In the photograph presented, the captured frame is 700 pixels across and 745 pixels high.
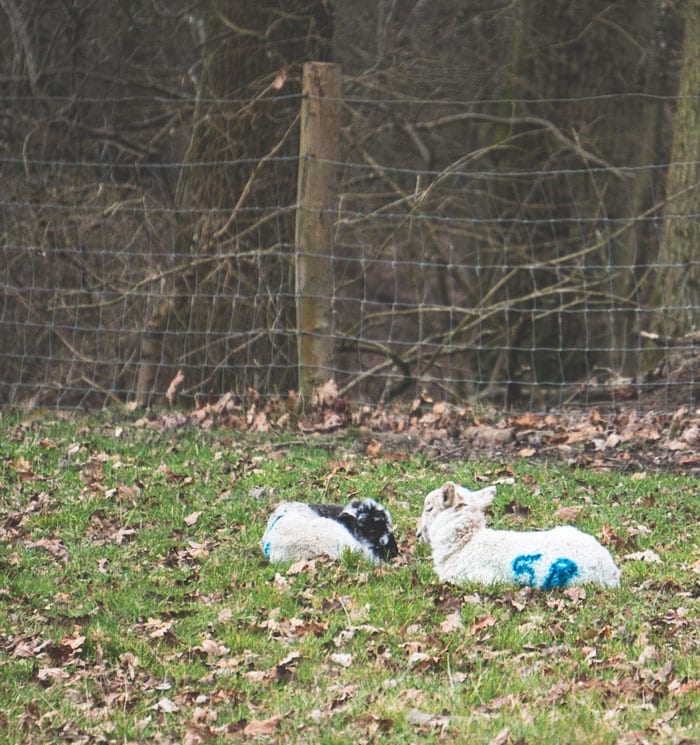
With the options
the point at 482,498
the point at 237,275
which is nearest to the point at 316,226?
the point at 237,275

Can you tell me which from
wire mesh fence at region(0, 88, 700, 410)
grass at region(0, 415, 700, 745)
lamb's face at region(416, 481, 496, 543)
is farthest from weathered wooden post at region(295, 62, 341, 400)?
lamb's face at region(416, 481, 496, 543)

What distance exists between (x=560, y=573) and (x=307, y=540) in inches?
52.3

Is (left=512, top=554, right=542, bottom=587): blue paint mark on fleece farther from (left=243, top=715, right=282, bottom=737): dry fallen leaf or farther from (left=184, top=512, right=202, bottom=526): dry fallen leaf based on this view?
(left=184, top=512, right=202, bottom=526): dry fallen leaf

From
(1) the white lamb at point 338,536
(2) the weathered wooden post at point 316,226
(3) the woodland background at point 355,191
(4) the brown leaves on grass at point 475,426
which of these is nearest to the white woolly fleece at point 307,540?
(1) the white lamb at point 338,536

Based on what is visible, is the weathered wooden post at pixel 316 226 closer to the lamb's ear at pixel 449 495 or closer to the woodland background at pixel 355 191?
the woodland background at pixel 355 191

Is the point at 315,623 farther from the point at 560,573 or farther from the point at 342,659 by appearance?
the point at 560,573

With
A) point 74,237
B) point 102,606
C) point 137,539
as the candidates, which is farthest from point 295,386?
point 102,606

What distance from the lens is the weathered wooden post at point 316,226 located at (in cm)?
945

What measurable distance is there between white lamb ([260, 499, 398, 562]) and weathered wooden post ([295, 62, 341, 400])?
10.5 ft

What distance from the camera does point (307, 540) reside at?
6191 mm

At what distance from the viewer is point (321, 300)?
9.48 metres

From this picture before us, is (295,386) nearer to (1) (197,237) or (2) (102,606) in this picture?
(1) (197,237)

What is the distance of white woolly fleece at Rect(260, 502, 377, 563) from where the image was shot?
6.17 m

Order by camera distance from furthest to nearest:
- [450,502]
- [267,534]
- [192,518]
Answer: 1. [192,518]
2. [267,534]
3. [450,502]
